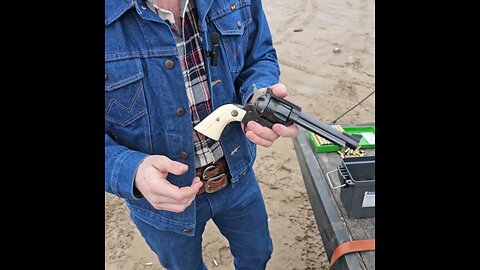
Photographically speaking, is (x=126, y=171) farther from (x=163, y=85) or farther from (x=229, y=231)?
(x=229, y=231)

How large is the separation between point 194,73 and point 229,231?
0.79 m

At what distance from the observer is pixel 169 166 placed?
1.17 meters

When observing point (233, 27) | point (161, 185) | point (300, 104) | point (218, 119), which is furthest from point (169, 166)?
point (300, 104)

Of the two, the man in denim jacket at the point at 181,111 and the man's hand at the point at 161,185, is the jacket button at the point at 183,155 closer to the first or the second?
the man in denim jacket at the point at 181,111

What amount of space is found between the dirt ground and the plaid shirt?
1.39 meters

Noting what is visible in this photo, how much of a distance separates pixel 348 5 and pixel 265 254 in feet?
Result: 20.2

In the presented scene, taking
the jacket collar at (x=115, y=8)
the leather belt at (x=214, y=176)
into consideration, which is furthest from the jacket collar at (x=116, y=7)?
the leather belt at (x=214, y=176)

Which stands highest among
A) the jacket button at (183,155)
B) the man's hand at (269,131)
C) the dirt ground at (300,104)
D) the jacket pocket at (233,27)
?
the jacket pocket at (233,27)

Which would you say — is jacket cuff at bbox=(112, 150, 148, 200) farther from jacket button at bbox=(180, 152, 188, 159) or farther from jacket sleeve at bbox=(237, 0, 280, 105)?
jacket sleeve at bbox=(237, 0, 280, 105)

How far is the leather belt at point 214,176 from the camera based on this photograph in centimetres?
153

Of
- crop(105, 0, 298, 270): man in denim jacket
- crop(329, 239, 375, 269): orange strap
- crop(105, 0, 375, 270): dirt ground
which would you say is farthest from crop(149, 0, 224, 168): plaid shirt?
crop(105, 0, 375, 270): dirt ground
